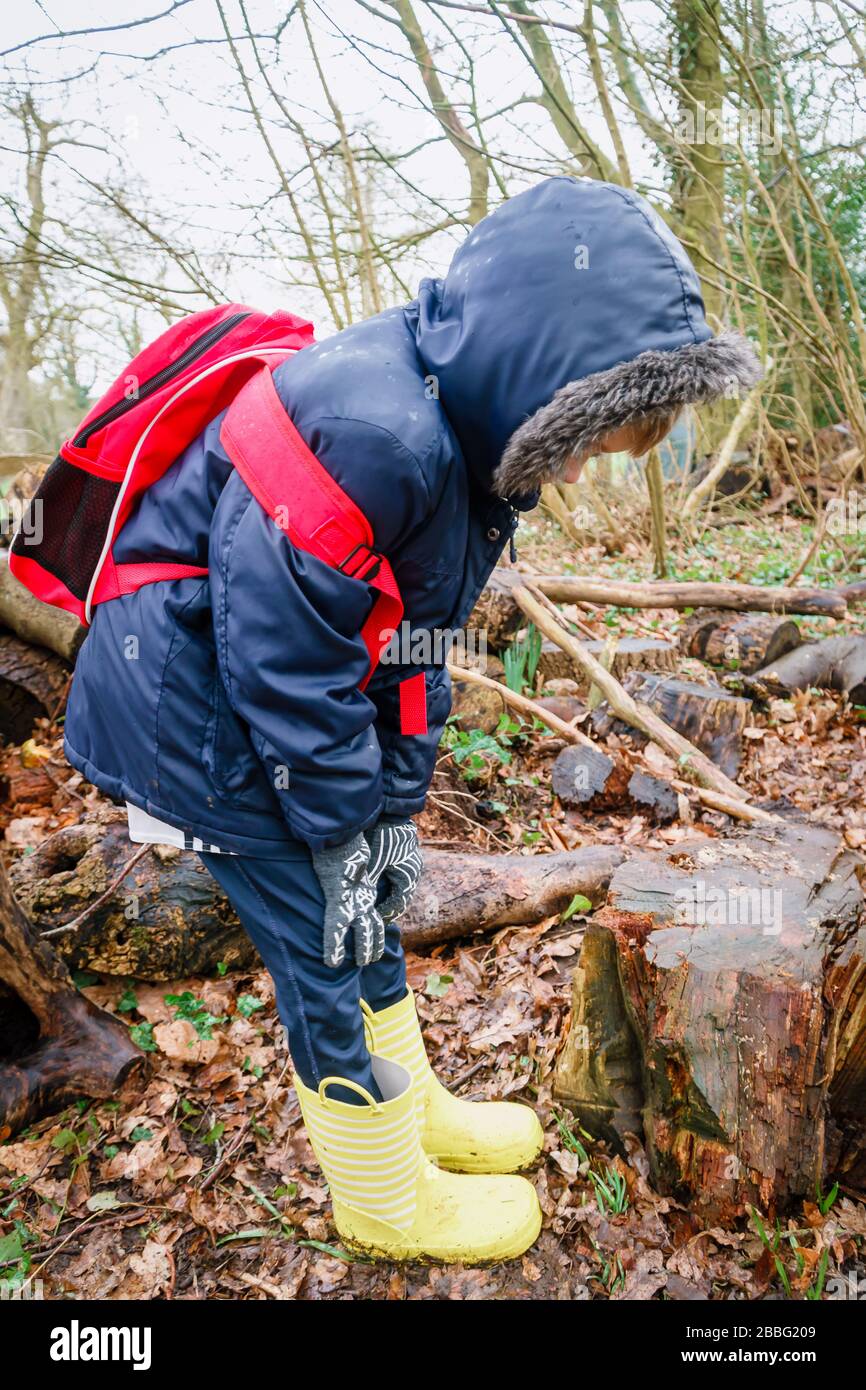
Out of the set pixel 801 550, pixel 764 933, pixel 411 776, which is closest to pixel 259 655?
pixel 411 776

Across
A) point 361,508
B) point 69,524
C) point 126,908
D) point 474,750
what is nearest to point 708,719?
point 474,750

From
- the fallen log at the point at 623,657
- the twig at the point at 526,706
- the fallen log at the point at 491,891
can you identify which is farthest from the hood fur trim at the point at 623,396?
the fallen log at the point at 623,657

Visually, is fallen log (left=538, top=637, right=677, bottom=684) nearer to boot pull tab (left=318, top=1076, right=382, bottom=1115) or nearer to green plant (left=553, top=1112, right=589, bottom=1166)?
green plant (left=553, top=1112, right=589, bottom=1166)

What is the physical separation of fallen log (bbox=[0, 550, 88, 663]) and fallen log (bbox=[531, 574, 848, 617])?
Answer: 9.20 ft

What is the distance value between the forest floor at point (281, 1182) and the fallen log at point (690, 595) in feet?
7.34

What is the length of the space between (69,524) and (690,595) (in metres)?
4.47

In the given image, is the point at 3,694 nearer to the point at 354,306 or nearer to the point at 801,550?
the point at 354,306

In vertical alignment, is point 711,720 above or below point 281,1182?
above

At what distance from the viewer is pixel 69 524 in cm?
162

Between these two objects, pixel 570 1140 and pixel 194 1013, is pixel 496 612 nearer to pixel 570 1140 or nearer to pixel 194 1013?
pixel 194 1013

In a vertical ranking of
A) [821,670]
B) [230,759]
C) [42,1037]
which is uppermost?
[230,759]

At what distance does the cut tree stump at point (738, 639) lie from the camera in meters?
5.34

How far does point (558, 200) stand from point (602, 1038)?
1.90 meters

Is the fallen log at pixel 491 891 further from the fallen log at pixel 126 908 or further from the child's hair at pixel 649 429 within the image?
the child's hair at pixel 649 429
